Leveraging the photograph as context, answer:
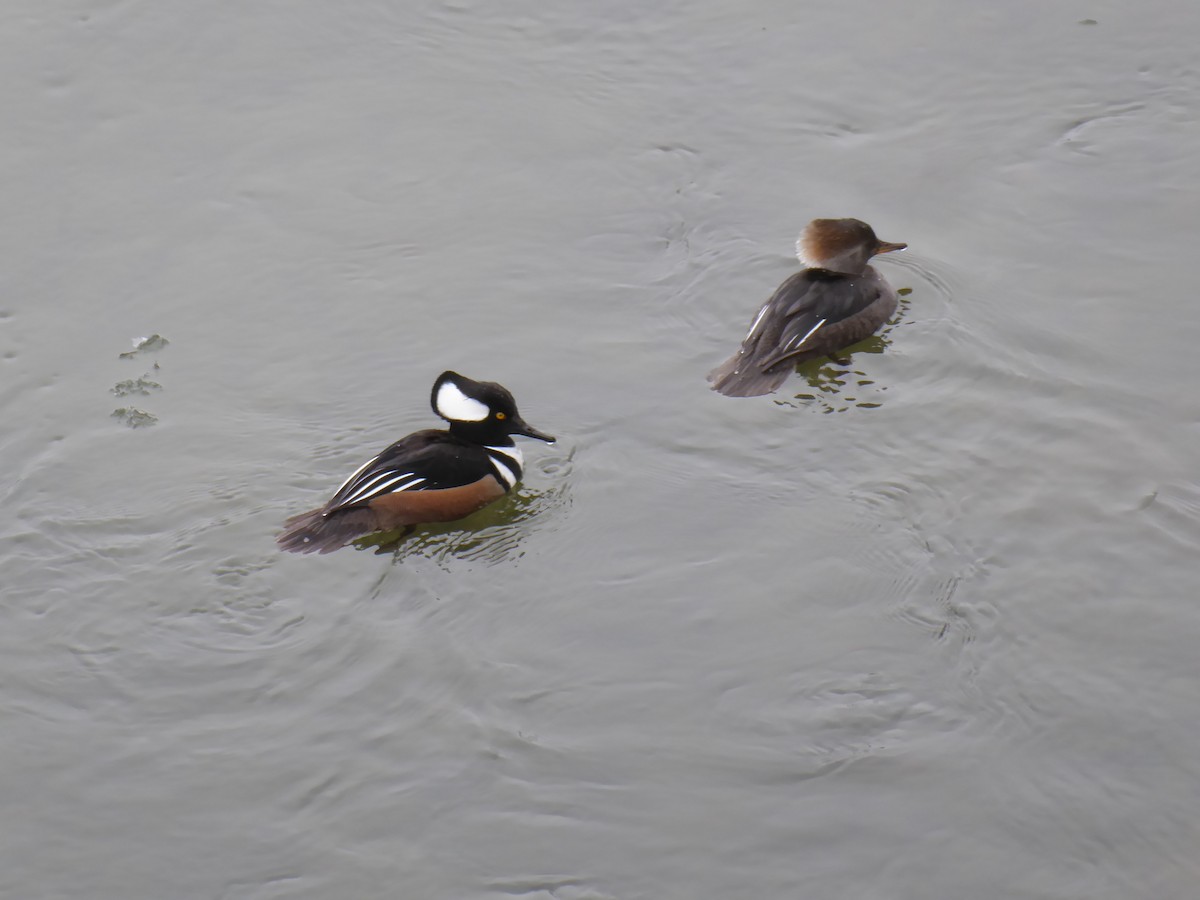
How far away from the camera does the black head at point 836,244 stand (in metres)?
9.05

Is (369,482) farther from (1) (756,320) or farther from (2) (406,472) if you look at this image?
(1) (756,320)

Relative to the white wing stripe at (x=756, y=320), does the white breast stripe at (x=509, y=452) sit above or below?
below

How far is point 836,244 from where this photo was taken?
910 cm

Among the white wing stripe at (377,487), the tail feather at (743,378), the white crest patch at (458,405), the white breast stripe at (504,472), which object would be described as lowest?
the white breast stripe at (504,472)

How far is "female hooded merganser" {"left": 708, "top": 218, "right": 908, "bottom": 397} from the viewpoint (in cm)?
868

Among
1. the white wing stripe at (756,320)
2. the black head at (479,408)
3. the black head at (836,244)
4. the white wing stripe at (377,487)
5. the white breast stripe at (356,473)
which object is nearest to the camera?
the white wing stripe at (377,487)

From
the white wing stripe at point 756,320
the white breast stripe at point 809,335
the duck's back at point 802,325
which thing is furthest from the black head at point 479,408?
the white breast stripe at point 809,335

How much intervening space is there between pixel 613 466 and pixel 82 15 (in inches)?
275

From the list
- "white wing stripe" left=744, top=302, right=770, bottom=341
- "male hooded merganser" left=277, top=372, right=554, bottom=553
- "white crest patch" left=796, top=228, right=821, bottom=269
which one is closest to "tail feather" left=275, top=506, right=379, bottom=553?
"male hooded merganser" left=277, top=372, right=554, bottom=553

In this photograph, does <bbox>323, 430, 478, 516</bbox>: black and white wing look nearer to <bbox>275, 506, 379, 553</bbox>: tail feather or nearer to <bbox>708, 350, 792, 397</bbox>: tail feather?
<bbox>275, 506, 379, 553</bbox>: tail feather

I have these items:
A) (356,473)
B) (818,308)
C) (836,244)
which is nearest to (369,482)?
(356,473)

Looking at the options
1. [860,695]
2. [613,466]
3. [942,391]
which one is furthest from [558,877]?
[942,391]

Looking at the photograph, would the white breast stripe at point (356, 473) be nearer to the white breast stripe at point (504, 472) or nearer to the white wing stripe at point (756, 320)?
the white breast stripe at point (504, 472)

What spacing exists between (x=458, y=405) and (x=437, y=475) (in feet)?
1.49
